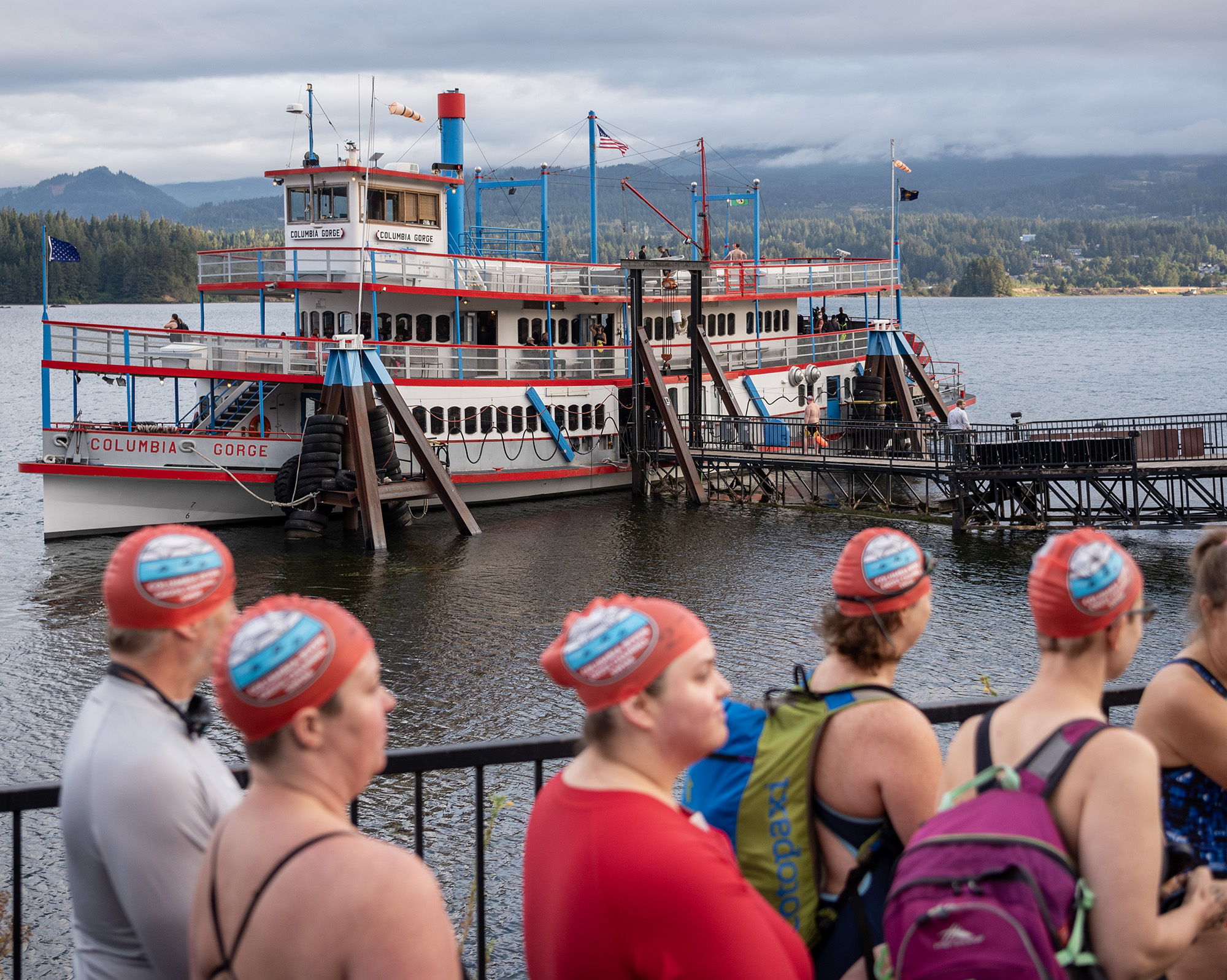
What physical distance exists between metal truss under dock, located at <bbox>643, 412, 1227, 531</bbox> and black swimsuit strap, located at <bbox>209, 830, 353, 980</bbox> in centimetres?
2431

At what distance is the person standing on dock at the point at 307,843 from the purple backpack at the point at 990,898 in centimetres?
94

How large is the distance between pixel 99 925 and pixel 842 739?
185cm

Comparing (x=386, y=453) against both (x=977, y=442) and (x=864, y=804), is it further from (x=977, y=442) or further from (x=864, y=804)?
(x=864, y=804)

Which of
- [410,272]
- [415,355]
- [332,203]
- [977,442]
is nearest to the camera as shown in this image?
[977,442]

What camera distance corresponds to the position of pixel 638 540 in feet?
86.9

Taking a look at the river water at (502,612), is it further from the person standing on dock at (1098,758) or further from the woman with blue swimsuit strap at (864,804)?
the person standing on dock at (1098,758)

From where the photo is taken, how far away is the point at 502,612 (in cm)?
2045

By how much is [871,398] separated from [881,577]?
115 ft

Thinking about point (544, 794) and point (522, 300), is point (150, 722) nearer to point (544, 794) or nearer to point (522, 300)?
point (544, 794)

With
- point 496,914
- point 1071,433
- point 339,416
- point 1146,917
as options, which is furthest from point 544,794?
point 1071,433

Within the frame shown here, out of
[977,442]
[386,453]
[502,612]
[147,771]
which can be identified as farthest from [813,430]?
[147,771]

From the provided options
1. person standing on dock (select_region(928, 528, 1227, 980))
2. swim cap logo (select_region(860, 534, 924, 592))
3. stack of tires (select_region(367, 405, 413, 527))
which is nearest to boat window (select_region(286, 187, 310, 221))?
stack of tires (select_region(367, 405, 413, 527))

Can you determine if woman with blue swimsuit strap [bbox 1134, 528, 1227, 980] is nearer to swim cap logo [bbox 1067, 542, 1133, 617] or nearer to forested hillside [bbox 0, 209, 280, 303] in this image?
swim cap logo [bbox 1067, 542, 1133, 617]

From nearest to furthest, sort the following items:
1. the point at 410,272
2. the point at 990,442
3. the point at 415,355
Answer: the point at 990,442 → the point at 415,355 → the point at 410,272
